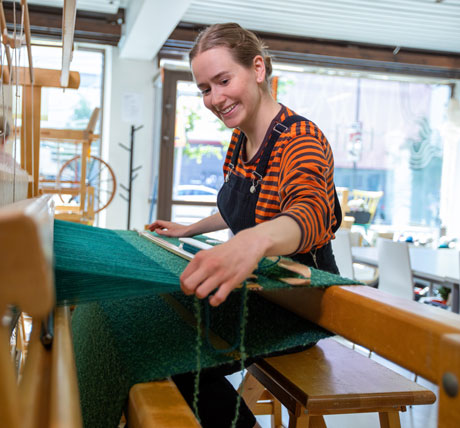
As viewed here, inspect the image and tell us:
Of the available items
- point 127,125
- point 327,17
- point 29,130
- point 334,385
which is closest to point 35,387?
point 334,385

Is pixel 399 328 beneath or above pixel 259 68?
beneath

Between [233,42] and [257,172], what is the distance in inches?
13.1

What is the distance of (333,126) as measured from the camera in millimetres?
7926

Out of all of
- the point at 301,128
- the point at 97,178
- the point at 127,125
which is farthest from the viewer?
the point at 97,178

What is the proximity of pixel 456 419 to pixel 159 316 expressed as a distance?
25.3 inches

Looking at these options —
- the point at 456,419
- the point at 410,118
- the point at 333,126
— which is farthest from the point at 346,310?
the point at 410,118

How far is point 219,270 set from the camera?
2.23 feet

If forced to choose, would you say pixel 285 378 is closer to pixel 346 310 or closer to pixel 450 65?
pixel 346 310

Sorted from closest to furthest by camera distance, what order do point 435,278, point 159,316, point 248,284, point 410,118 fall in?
point 248,284 < point 159,316 < point 435,278 < point 410,118

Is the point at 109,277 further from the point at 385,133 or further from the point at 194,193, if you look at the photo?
the point at 385,133

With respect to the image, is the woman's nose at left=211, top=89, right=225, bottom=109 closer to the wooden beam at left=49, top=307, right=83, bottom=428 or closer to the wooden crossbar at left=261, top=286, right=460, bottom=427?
the wooden crossbar at left=261, top=286, right=460, bottom=427

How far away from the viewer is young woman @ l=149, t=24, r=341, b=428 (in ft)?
2.92

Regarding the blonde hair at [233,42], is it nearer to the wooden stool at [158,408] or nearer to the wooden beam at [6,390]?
the wooden stool at [158,408]

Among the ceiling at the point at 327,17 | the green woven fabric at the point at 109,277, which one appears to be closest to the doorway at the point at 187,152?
the ceiling at the point at 327,17
